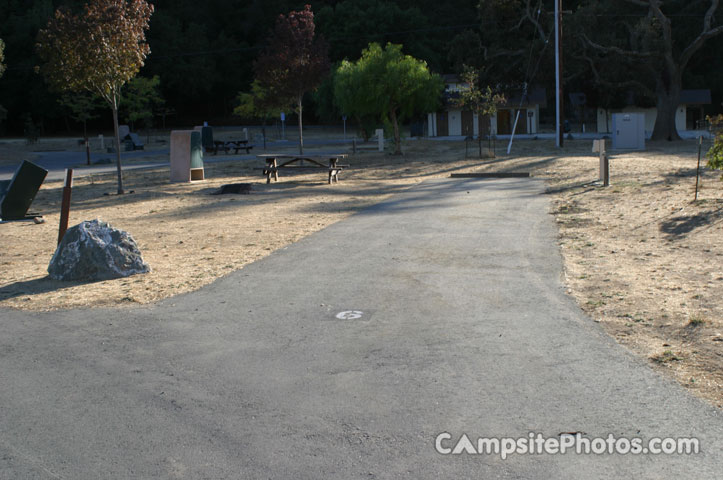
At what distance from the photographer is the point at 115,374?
5270mm

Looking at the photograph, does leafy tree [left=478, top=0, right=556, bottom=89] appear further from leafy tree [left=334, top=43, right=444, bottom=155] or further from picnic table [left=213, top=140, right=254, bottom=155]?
picnic table [left=213, top=140, right=254, bottom=155]

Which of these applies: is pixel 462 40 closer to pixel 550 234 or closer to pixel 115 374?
A: pixel 550 234

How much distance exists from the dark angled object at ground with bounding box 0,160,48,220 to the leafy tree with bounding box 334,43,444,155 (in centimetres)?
2105

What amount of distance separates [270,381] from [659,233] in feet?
25.8

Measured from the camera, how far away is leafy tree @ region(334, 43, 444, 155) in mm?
33781

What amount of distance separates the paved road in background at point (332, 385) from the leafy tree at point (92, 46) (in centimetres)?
1187

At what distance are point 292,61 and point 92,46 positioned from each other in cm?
1494

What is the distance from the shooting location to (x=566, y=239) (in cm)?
1077

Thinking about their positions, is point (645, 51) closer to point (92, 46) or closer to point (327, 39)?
point (327, 39)

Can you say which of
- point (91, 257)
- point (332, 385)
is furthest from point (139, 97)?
point (332, 385)

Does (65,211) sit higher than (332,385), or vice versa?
(65,211)

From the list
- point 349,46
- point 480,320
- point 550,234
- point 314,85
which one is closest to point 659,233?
point 550,234

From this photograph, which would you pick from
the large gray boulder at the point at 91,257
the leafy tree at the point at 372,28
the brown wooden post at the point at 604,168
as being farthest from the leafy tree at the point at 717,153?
the leafy tree at the point at 372,28

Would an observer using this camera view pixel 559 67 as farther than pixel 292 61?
Yes
